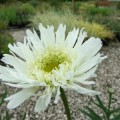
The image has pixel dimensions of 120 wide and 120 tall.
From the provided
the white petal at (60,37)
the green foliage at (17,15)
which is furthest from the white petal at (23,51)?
the green foliage at (17,15)

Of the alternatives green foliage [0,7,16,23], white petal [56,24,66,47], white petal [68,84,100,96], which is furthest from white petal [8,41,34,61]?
green foliage [0,7,16,23]

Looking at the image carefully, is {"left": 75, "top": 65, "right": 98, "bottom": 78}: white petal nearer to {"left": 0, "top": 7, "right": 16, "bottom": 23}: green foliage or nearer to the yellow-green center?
the yellow-green center

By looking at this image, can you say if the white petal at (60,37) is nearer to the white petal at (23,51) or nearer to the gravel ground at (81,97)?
the white petal at (23,51)

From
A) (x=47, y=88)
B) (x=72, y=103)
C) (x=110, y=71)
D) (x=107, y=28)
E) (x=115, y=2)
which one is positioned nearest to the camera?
(x=47, y=88)

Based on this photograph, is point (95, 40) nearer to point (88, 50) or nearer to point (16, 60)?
point (88, 50)

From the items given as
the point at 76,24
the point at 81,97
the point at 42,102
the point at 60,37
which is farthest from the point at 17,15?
the point at 42,102

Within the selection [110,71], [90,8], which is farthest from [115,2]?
[110,71]
